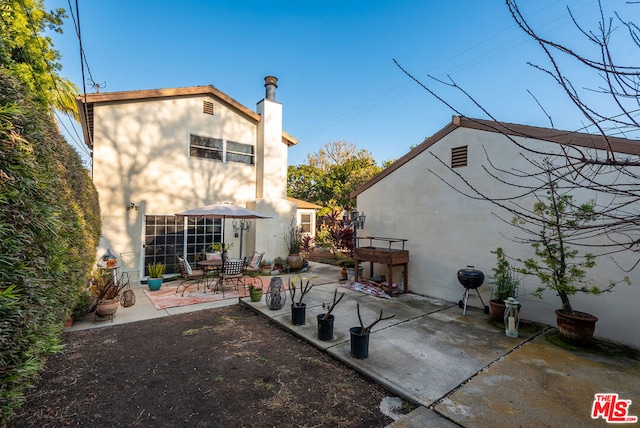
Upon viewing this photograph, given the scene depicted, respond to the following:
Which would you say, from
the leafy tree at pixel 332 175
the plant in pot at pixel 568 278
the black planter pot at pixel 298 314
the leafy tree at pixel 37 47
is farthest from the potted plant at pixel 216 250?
the leafy tree at pixel 332 175

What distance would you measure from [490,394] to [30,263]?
479 centimetres

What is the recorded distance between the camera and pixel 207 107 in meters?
10.6

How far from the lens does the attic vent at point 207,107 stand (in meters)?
10.5

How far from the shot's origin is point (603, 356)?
13.6ft

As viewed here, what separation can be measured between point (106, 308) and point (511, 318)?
776 cm

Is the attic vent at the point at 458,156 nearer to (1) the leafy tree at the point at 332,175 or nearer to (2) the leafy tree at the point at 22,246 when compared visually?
(2) the leafy tree at the point at 22,246

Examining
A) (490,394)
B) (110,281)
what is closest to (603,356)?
(490,394)

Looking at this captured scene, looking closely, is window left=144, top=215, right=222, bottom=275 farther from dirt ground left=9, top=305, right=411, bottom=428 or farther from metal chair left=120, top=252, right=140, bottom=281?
dirt ground left=9, top=305, right=411, bottom=428

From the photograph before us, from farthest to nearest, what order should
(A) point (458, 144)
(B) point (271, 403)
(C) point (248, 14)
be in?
(C) point (248, 14)
(A) point (458, 144)
(B) point (271, 403)

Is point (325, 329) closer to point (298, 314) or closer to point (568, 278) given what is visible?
point (298, 314)

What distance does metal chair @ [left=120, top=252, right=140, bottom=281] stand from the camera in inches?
350

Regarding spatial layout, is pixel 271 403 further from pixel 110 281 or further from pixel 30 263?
pixel 110 281

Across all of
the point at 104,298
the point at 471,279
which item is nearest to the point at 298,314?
the point at 471,279

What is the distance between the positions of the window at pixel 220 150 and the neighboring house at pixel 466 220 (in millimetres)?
5621
